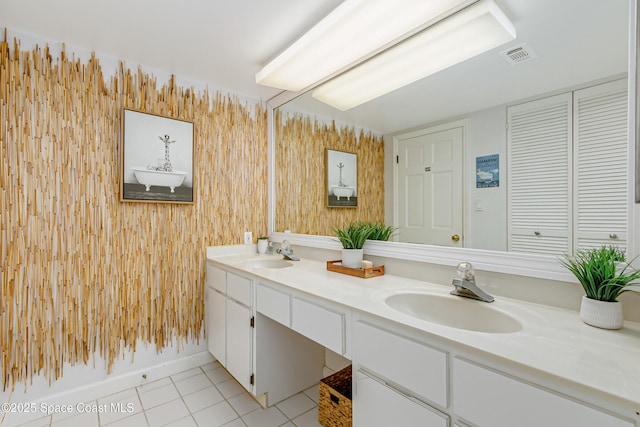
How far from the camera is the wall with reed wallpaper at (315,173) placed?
189cm

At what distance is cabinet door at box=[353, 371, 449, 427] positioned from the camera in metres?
0.92

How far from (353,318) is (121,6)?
194 cm

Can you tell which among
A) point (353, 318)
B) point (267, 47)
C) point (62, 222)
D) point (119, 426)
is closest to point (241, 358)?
point (119, 426)

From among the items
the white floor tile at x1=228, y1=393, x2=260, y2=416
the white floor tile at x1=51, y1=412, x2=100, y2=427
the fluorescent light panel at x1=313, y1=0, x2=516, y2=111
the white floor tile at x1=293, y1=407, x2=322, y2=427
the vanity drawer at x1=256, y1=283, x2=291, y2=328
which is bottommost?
the white floor tile at x1=51, y1=412, x2=100, y2=427

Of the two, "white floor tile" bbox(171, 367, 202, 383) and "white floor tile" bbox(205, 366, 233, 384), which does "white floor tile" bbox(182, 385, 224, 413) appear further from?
"white floor tile" bbox(171, 367, 202, 383)

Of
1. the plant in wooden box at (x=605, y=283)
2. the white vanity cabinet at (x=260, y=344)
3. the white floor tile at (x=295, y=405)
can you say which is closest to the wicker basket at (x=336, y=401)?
the white floor tile at (x=295, y=405)

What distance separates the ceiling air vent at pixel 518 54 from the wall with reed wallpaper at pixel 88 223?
6.72 feet

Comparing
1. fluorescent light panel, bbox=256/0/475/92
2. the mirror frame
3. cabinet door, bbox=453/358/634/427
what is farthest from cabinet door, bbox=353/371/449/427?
fluorescent light panel, bbox=256/0/475/92

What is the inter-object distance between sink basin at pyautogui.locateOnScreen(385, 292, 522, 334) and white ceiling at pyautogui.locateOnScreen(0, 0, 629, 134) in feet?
2.91

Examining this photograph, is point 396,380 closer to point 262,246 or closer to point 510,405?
point 510,405

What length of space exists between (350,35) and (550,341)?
159cm

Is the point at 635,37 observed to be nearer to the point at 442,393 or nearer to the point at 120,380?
the point at 442,393

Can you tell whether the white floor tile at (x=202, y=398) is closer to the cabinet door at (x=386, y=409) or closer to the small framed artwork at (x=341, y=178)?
the cabinet door at (x=386, y=409)

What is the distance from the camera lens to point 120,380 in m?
2.06
